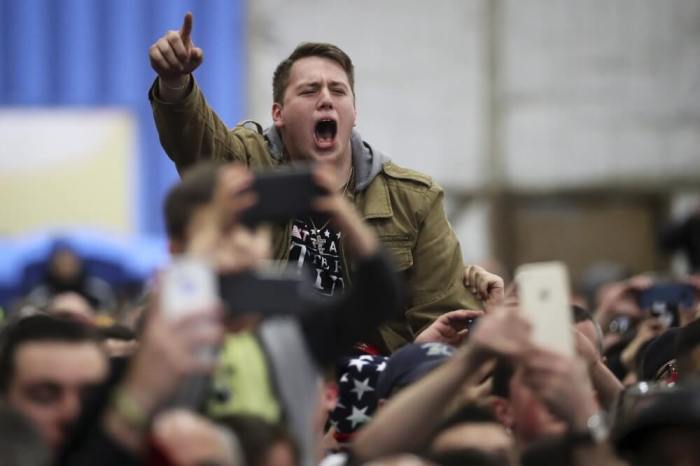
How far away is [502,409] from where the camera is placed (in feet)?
12.0

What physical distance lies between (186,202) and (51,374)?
44 cm

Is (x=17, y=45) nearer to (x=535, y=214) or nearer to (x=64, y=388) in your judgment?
(x=535, y=214)

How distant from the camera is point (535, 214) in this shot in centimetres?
1548

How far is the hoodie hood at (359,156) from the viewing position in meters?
4.87

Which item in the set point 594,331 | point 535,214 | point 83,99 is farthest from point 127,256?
point 594,331

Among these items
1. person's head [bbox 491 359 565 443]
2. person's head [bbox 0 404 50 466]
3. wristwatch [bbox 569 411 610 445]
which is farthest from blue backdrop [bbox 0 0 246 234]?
person's head [bbox 0 404 50 466]

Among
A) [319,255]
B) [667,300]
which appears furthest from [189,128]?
[667,300]

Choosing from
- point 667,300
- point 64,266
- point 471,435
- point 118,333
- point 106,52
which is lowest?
point 64,266

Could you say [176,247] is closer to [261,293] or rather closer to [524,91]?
[261,293]

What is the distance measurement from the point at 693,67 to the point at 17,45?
6580 mm

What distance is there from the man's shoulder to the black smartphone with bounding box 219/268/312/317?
6.21 feet

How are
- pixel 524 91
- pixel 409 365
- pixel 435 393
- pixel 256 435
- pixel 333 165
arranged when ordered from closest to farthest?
pixel 256 435 < pixel 435 393 < pixel 409 365 < pixel 333 165 < pixel 524 91

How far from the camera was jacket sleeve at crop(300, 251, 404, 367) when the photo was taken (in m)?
3.16

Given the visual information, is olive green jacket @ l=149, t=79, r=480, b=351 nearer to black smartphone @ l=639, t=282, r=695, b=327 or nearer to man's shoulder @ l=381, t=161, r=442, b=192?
man's shoulder @ l=381, t=161, r=442, b=192
